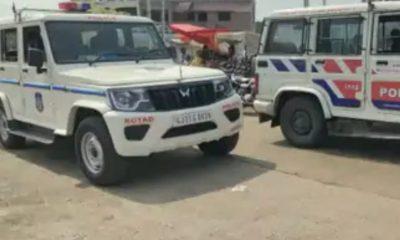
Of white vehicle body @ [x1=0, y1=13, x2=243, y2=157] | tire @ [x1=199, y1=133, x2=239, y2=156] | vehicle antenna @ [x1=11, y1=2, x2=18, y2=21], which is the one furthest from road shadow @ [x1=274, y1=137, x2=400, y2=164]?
vehicle antenna @ [x1=11, y1=2, x2=18, y2=21]

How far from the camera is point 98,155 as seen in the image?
7.57m

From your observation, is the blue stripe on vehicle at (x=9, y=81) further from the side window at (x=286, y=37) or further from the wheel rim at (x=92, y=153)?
the side window at (x=286, y=37)

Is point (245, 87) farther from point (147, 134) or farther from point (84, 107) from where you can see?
point (147, 134)

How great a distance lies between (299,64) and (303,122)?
0.87 metres

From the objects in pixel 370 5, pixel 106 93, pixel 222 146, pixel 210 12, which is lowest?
pixel 210 12

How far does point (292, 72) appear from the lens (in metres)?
9.43

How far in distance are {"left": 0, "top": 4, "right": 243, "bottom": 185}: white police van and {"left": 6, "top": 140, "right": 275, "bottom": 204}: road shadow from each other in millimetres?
265

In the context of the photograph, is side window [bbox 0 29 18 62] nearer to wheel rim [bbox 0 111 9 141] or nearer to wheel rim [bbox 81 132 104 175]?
wheel rim [bbox 0 111 9 141]

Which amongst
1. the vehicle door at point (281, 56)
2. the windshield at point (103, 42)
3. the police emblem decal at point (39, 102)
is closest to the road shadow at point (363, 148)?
the vehicle door at point (281, 56)

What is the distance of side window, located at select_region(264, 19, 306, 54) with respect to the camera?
9320 millimetres

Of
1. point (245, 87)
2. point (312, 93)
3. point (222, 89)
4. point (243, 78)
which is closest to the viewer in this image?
point (222, 89)

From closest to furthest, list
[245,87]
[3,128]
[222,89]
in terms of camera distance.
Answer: [222,89]
[3,128]
[245,87]

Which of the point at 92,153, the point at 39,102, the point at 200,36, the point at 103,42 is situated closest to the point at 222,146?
the point at 92,153

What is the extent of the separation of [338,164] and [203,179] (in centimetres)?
184
